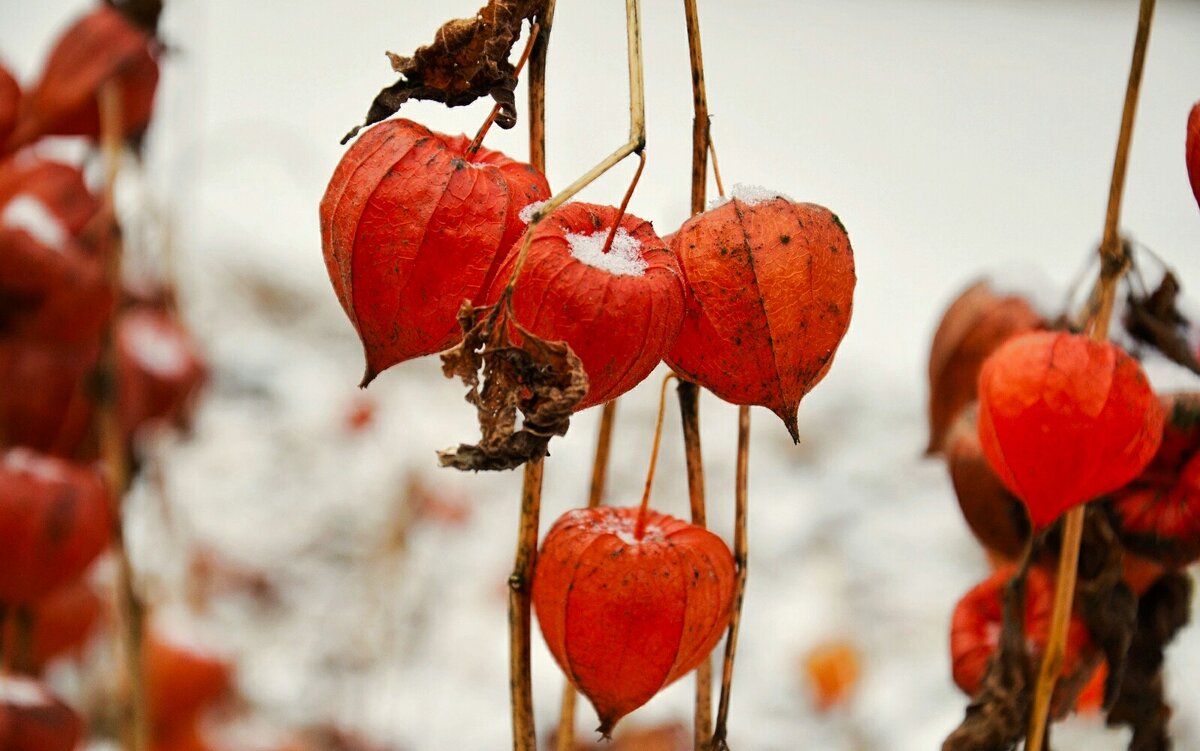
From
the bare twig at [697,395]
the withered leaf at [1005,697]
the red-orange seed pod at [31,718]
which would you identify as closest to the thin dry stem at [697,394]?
the bare twig at [697,395]

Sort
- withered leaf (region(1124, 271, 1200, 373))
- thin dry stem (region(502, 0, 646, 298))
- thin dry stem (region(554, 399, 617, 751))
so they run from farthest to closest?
withered leaf (region(1124, 271, 1200, 373)), thin dry stem (region(554, 399, 617, 751)), thin dry stem (region(502, 0, 646, 298))

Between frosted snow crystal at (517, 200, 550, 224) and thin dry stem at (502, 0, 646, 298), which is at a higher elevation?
thin dry stem at (502, 0, 646, 298)

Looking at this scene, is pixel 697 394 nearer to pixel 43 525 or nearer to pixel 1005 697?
pixel 1005 697

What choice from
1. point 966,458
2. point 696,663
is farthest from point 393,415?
point 696,663

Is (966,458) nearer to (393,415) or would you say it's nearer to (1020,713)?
(1020,713)

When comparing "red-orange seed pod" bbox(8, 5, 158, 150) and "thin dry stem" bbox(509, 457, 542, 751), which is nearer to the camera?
"thin dry stem" bbox(509, 457, 542, 751)

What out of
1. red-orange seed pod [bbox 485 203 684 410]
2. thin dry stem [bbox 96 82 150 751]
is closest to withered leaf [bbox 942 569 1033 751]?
red-orange seed pod [bbox 485 203 684 410]

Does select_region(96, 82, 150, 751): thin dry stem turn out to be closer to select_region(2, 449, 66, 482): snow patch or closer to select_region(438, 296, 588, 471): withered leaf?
select_region(2, 449, 66, 482): snow patch
